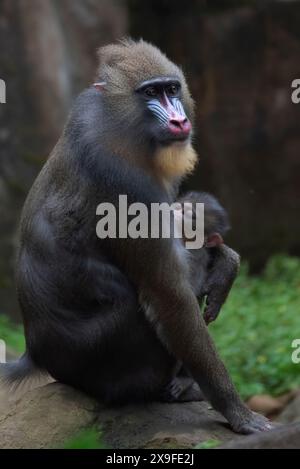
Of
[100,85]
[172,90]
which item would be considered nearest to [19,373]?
[100,85]

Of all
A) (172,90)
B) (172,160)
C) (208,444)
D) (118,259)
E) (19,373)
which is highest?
(172,90)

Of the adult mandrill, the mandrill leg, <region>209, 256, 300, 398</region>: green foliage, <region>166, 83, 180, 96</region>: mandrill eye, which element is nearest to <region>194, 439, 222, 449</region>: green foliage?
the adult mandrill

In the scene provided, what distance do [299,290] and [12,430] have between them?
6.27m

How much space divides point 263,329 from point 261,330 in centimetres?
3

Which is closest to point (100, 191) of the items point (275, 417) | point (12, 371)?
point (12, 371)

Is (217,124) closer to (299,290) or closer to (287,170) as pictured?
(287,170)

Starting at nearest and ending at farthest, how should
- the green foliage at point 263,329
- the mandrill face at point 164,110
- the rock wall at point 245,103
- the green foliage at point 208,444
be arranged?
the green foliage at point 208,444, the mandrill face at point 164,110, the green foliage at point 263,329, the rock wall at point 245,103

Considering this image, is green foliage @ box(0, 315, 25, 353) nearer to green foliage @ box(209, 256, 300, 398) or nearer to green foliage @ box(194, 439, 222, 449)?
green foliage @ box(209, 256, 300, 398)

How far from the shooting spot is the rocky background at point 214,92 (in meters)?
11.1

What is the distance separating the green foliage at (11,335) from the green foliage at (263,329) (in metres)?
2.00

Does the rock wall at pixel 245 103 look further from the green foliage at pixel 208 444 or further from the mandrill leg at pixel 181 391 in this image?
the green foliage at pixel 208 444

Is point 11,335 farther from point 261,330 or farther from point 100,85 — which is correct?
point 100,85

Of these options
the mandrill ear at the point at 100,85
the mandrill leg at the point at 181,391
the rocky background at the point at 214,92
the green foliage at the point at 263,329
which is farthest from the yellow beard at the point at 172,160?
the rocky background at the point at 214,92

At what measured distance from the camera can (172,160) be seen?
5074 mm
